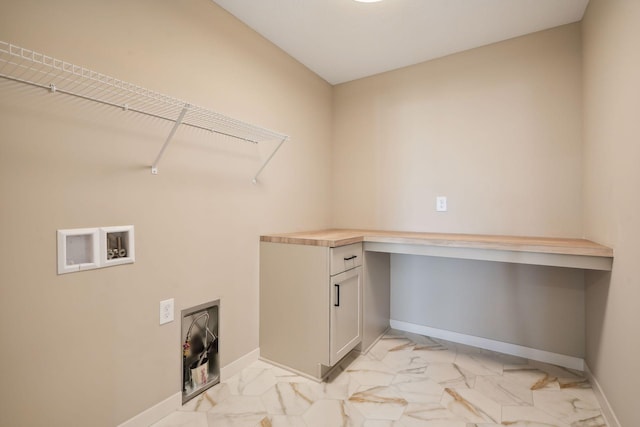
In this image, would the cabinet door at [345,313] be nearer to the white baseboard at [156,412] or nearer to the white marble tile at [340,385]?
the white marble tile at [340,385]

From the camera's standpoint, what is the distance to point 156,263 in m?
1.51

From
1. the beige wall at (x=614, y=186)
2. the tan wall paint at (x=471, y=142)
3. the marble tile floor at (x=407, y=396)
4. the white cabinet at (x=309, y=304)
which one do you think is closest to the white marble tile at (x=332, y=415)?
the marble tile floor at (x=407, y=396)

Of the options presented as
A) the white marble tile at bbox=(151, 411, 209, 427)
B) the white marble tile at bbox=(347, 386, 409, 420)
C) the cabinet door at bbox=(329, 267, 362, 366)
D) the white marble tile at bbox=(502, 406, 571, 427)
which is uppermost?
the cabinet door at bbox=(329, 267, 362, 366)

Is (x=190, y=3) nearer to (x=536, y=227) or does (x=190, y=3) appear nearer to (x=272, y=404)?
(x=272, y=404)

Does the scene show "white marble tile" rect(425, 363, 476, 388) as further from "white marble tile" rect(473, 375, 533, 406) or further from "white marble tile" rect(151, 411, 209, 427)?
"white marble tile" rect(151, 411, 209, 427)

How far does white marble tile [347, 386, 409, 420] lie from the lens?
1.52 m

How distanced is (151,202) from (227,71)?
0.95 m

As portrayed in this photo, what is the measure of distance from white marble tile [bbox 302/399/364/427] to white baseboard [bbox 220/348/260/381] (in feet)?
1.95

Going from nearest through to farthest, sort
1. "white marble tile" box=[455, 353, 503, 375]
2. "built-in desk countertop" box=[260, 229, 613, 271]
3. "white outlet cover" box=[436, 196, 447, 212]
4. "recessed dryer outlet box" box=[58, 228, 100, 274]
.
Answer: "recessed dryer outlet box" box=[58, 228, 100, 274] < "built-in desk countertop" box=[260, 229, 613, 271] < "white marble tile" box=[455, 353, 503, 375] < "white outlet cover" box=[436, 196, 447, 212]

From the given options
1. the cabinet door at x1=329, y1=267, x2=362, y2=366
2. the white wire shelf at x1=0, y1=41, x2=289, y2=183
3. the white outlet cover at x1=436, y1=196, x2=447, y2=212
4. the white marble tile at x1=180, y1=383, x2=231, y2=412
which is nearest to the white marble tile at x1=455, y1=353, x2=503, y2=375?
the cabinet door at x1=329, y1=267, x2=362, y2=366

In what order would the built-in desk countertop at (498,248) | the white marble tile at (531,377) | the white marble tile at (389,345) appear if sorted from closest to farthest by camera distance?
the built-in desk countertop at (498,248)
the white marble tile at (531,377)
the white marble tile at (389,345)

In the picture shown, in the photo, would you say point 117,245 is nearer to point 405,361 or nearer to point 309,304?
point 309,304

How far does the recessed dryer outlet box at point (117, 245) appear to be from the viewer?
4.28 feet

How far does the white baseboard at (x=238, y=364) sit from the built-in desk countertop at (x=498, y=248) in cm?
79
